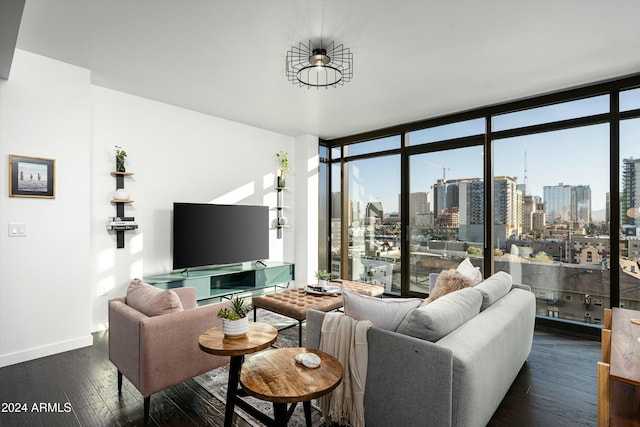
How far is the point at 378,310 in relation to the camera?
1894mm

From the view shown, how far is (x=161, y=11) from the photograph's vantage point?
2354 millimetres

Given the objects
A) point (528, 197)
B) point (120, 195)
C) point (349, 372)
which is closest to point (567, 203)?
point (528, 197)

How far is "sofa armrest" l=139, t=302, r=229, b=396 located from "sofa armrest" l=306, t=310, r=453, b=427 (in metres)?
1.16

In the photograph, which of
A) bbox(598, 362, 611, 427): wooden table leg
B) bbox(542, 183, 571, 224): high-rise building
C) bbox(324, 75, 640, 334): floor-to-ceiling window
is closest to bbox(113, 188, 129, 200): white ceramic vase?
bbox(324, 75, 640, 334): floor-to-ceiling window

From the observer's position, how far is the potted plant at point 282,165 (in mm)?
5523

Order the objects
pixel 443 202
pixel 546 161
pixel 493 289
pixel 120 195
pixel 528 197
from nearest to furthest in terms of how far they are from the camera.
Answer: pixel 493 289
pixel 120 195
pixel 546 161
pixel 528 197
pixel 443 202

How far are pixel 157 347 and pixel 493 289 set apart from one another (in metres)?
2.37

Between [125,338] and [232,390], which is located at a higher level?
[125,338]

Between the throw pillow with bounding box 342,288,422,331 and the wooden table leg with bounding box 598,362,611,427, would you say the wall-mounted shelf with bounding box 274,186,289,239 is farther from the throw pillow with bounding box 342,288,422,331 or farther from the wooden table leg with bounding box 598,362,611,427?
the wooden table leg with bounding box 598,362,611,427

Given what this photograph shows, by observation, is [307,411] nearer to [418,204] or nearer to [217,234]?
[217,234]

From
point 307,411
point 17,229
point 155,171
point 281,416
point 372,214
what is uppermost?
point 155,171

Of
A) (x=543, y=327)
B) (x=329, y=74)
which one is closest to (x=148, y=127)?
(x=329, y=74)

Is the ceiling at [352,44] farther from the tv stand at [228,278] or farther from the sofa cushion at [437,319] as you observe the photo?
the tv stand at [228,278]

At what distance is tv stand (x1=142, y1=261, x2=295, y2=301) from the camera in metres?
3.90
